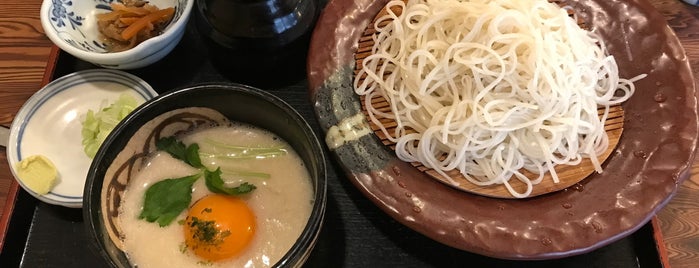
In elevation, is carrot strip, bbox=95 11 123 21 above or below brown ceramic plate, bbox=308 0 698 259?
below

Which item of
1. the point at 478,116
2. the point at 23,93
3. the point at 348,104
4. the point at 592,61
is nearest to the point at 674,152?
the point at 592,61

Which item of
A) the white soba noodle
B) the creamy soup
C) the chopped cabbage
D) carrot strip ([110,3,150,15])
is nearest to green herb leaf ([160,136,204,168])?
the creamy soup

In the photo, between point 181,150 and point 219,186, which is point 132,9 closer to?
point 181,150

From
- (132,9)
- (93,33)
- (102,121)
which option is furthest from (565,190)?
(93,33)

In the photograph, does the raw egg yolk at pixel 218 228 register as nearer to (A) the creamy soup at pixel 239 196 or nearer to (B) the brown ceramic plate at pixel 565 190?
(A) the creamy soup at pixel 239 196

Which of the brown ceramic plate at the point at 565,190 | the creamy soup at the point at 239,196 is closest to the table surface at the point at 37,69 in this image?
the brown ceramic plate at the point at 565,190

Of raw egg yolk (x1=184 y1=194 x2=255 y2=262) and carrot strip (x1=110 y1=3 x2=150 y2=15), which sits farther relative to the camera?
carrot strip (x1=110 y1=3 x2=150 y2=15)

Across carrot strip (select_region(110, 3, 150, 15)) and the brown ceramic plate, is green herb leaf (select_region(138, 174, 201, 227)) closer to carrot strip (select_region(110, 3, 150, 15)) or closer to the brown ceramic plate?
the brown ceramic plate
